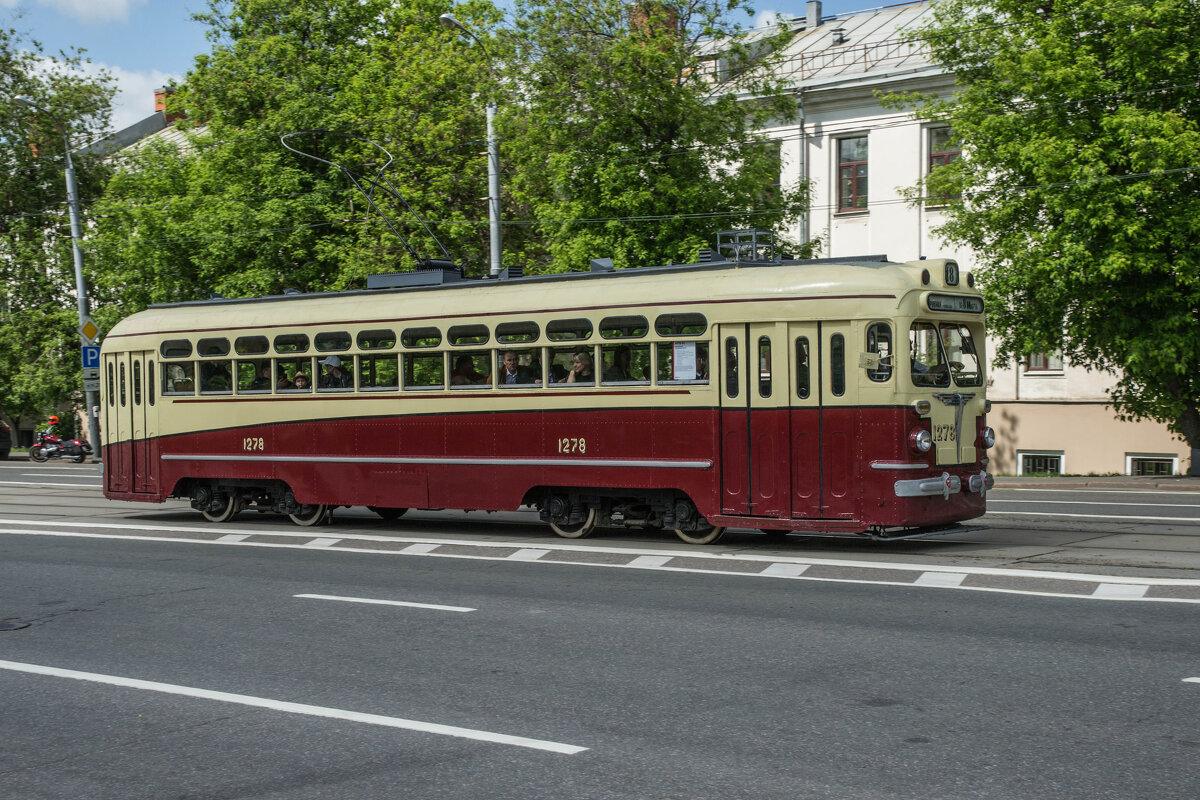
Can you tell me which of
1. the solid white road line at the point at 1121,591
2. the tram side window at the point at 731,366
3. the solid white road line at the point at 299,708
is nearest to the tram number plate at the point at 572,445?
the tram side window at the point at 731,366

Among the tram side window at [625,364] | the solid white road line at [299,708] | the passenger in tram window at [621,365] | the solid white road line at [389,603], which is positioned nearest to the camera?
the solid white road line at [299,708]

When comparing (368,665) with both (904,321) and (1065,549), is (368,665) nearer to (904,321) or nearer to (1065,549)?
(904,321)

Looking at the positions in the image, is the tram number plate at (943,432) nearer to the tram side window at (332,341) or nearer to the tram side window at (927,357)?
the tram side window at (927,357)

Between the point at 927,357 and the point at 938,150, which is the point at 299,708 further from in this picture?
the point at 938,150

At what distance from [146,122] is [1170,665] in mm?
69292

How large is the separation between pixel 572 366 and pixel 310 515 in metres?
4.89

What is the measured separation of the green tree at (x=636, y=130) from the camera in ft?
90.4

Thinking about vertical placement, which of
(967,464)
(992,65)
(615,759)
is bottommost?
(615,759)

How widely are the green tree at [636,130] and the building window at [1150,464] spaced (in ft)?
38.8

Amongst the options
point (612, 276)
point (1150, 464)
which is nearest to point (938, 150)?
point (1150, 464)

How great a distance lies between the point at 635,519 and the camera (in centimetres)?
1468

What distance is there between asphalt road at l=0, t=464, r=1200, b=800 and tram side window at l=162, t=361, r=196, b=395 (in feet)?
16.3

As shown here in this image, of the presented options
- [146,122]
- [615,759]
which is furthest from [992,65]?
[146,122]

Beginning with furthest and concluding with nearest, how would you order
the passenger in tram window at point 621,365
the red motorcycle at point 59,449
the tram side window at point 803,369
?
1. the red motorcycle at point 59,449
2. the passenger in tram window at point 621,365
3. the tram side window at point 803,369
